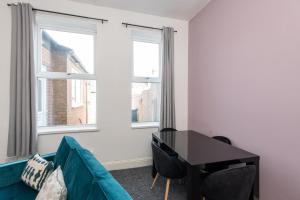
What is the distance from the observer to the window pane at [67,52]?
277cm

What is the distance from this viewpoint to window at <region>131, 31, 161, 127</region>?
320cm

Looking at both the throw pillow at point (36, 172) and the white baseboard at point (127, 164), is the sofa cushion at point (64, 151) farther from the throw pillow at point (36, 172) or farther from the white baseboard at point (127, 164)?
the white baseboard at point (127, 164)

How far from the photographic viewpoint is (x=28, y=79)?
242cm

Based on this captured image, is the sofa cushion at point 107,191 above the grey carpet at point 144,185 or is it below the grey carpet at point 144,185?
above

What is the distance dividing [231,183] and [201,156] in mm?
343

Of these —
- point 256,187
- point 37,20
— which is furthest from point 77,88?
point 256,187

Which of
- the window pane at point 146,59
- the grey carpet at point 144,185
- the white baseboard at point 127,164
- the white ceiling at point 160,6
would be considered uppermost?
the white ceiling at point 160,6

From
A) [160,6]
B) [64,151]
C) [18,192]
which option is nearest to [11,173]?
[18,192]

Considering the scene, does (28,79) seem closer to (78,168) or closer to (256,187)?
(78,168)

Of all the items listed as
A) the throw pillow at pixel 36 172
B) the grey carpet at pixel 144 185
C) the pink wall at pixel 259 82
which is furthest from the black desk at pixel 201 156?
the throw pillow at pixel 36 172

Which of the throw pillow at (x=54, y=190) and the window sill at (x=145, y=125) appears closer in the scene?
the throw pillow at (x=54, y=190)

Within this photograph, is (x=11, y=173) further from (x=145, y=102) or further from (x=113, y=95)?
(x=145, y=102)

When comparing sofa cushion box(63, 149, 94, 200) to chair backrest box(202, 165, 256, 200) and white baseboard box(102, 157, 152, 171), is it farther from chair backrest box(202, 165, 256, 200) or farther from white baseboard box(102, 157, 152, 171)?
white baseboard box(102, 157, 152, 171)

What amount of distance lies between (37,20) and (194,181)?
3.07 metres
